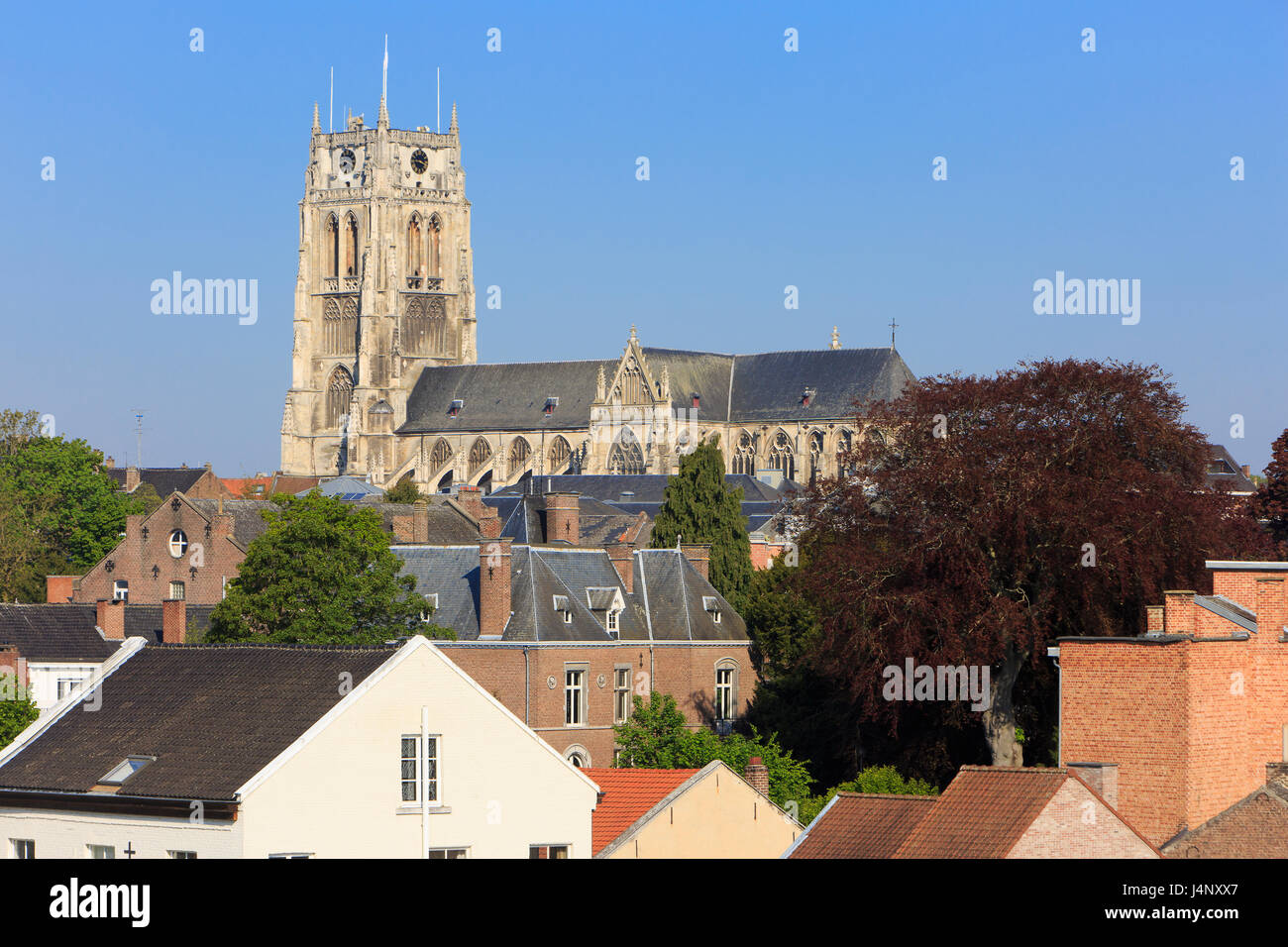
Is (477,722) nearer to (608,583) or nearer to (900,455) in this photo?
(900,455)

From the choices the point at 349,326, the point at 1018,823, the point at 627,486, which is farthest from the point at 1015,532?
the point at 349,326

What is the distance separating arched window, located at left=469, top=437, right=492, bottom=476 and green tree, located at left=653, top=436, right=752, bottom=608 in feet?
263

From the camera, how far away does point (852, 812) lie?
76.6 feet

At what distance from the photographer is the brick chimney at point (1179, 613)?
77.2ft

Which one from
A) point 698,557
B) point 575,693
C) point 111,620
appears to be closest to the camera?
point 111,620

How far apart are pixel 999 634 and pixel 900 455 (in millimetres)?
6493

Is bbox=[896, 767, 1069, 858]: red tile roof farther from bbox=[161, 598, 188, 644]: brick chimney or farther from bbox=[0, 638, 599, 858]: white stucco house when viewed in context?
bbox=[161, 598, 188, 644]: brick chimney

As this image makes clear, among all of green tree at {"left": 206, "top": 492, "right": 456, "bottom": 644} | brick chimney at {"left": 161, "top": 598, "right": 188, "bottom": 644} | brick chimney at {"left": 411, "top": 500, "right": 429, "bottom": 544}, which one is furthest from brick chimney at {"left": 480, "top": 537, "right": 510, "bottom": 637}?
brick chimney at {"left": 411, "top": 500, "right": 429, "bottom": 544}

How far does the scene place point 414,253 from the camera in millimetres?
158500

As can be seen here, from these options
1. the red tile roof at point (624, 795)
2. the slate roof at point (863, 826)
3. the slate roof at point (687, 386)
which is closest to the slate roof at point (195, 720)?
the red tile roof at point (624, 795)

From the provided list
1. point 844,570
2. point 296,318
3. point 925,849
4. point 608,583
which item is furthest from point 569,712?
point 296,318

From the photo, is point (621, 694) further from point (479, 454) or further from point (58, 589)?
point (479, 454)

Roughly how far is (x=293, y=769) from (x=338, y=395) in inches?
5459

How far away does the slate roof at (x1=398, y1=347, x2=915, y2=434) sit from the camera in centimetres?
13975
